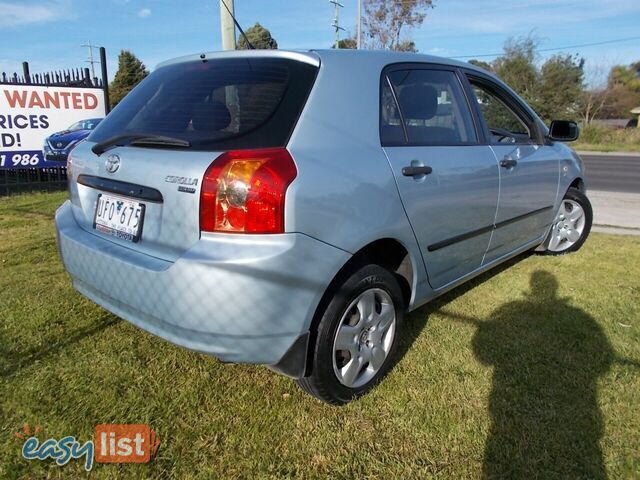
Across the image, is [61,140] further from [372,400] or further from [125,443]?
[372,400]

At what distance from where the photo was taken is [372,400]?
2.42 m

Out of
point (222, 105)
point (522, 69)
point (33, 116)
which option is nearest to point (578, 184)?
point (222, 105)

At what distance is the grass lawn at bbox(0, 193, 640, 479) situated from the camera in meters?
2.02

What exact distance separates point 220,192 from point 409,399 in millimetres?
1411

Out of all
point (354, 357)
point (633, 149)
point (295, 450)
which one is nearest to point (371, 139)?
point (354, 357)

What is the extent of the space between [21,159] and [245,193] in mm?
8018

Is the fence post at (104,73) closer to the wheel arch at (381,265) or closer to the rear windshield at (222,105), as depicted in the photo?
the rear windshield at (222,105)

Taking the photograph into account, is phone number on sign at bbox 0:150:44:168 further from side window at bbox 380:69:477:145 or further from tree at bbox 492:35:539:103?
tree at bbox 492:35:539:103

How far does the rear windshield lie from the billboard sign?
263 inches

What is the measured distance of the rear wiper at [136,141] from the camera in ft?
6.81

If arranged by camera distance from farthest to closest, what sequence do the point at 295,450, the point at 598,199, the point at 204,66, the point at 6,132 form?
the point at 598,199
the point at 6,132
the point at 204,66
the point at 295,450

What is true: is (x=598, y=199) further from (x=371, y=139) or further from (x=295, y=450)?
(x=295, y=450)

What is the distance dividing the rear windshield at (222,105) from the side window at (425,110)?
0.54m

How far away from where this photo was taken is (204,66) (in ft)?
8.11
